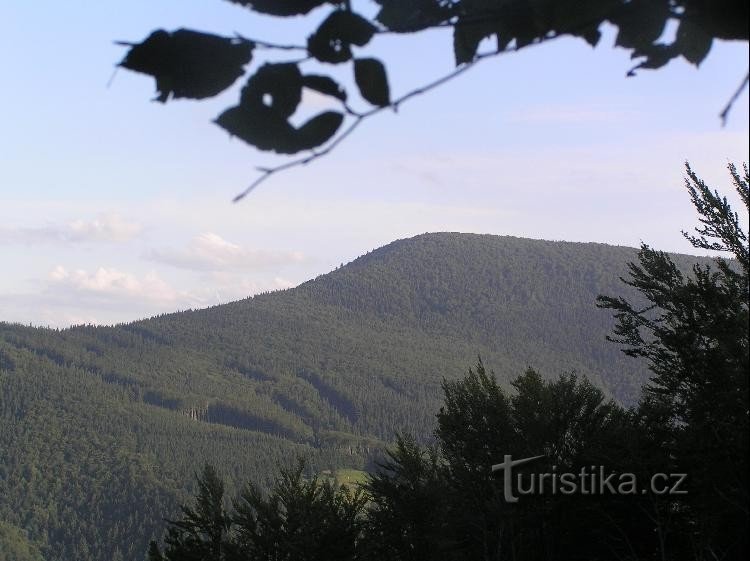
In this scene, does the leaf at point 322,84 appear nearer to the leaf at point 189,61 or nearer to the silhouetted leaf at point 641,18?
the leaf at point 189,61

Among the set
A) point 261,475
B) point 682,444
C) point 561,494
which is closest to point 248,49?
point 682,444

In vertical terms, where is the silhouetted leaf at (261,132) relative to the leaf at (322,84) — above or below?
below

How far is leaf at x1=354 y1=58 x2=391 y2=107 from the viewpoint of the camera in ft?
5.23

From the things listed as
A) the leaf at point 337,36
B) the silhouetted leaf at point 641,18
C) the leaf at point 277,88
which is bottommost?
the leaf at point 277,88

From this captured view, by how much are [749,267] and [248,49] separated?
7027 mm

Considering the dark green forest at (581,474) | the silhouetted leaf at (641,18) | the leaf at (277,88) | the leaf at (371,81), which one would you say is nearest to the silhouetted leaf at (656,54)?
the silhouetted leaf at (641,18)

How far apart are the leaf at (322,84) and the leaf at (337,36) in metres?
0.03

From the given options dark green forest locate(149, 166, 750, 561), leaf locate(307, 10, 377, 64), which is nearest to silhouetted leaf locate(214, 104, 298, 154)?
leaf locate(307, 10, 377, 64)

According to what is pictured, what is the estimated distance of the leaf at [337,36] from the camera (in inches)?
62.0

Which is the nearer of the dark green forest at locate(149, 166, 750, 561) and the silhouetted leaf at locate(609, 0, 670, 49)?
the silhouetted leaf at locate(609, 0, 670, 49)

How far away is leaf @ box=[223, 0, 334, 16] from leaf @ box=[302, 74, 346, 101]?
11 centimetres

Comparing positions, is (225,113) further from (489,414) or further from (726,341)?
(489,414)

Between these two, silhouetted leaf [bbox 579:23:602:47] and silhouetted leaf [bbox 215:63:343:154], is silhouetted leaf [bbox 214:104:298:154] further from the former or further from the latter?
silhouetted leaf [bbox 579:23:602:47]

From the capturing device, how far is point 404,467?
2059 centimetres
